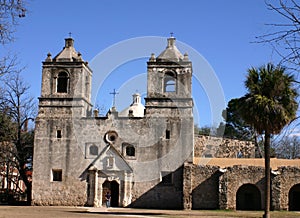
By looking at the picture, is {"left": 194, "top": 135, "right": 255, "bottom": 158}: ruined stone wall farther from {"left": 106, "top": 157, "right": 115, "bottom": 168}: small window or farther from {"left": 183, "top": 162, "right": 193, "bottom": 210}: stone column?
{"left": 106, "top": 157, "right": 115, "bottom": 168}: small window

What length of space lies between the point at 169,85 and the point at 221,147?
46.4ft

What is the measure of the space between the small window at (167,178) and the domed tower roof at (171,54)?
8.35m

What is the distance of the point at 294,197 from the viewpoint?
32.4 meters

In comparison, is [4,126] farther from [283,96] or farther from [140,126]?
[283,96]

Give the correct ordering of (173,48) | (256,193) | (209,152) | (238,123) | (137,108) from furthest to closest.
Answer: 1. (238,123)
2. (137,108)
3. (209,152)
4. (173,48)
5. (256,193)

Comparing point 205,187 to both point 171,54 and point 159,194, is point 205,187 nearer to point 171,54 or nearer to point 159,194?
point 159,194

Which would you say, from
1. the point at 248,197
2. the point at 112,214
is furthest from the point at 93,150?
the point at 248,197

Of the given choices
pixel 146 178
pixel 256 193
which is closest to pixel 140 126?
pixel 146 178

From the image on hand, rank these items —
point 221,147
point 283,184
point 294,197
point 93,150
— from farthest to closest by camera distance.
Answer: point 221,147 < point 93,150 < point 294,197 < point 283,184

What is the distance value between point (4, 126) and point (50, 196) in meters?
7.46

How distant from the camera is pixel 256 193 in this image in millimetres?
32562

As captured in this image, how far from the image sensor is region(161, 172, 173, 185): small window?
32.5m

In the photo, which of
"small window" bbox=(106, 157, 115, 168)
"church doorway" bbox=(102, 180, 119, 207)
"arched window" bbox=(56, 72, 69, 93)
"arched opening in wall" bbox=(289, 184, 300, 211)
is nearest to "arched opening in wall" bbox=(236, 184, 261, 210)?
"arched opening in wall" bbox=(289, 184, 300, 211)

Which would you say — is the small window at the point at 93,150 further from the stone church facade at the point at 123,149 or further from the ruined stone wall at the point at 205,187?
the ruined stone wall at the point at 205,187
